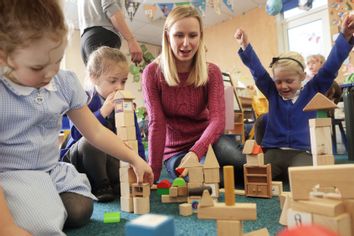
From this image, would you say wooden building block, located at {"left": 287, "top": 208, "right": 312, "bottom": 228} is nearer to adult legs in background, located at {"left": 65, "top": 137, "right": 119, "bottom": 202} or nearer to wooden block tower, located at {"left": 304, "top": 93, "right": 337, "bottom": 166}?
wooden block tower, located at {"left": 304, "top": 93, "right": 337, "bottom": 166}

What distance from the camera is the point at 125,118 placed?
809 mm

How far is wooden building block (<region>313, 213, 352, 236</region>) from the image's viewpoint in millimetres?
323

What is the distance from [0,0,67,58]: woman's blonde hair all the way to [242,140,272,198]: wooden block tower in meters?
0.59

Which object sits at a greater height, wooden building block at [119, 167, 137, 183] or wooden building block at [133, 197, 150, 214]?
wooden building block at [119, 167, 137, 183]

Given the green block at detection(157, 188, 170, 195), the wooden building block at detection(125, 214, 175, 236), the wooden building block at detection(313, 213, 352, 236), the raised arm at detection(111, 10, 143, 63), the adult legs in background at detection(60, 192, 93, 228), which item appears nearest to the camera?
the wooden building block at detection(125, 214, 175, 236)

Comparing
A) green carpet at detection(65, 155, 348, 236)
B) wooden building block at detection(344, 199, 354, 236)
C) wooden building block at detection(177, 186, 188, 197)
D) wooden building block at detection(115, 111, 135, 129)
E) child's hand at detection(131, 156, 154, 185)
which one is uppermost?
wooden building block at detection(115, 111, 135, 129)

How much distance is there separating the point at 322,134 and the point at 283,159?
60cm

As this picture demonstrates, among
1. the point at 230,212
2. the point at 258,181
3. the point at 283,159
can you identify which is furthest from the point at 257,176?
the point at 230,212

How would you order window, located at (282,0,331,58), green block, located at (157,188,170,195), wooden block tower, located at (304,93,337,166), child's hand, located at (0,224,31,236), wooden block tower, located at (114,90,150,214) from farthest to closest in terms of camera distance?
1. window, located at (282,0,331,58)
2. green block, located at (157,188,170,195)
3. wooden block tower, located at (114,90,150,214)
4. wooden block tower, located at (304,93,337,166)
5. child's hand, located at (0,224,31,236)

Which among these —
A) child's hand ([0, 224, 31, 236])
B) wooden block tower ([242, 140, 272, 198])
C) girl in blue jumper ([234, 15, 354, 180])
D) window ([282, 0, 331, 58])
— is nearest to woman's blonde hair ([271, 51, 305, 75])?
girl in blue jumper ([234, 15, 354, 180])

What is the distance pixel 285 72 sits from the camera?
126cm

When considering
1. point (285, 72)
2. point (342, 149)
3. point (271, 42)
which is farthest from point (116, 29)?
point (271, 42)

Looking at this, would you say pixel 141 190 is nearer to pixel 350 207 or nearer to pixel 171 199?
pixel 171 199

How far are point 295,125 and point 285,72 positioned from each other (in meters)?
0.21
